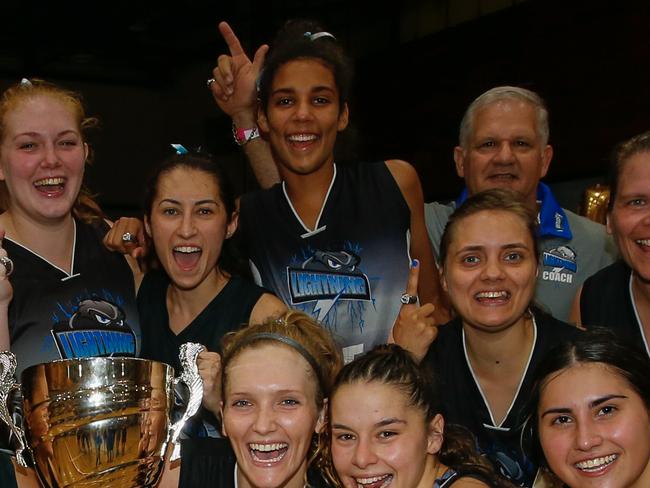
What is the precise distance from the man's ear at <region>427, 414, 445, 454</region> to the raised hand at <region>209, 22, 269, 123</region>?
1.34m

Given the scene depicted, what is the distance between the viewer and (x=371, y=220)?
3.08m

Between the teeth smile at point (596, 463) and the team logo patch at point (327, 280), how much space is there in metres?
1.01

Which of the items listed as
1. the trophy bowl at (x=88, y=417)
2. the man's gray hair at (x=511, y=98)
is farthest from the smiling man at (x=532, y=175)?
the trophy bowl at (x=88, y=417)

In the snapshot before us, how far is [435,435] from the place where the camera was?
2.39 metres

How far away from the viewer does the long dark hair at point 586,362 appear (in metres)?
2.24

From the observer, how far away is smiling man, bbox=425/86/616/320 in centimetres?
314

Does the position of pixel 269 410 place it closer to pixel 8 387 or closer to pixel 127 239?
pixel 8 387

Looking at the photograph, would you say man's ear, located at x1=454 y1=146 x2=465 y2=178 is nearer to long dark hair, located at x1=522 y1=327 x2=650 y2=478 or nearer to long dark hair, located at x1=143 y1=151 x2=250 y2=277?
long dark hair, located at x1=143 y1=151 x2=250 y2=277

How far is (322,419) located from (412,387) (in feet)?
0.79

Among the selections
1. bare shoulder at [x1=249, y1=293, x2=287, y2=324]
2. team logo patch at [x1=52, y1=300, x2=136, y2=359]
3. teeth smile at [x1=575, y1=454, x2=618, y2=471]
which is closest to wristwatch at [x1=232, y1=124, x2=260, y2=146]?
bare shoulder at [x1=249, y1=293, x2=287, y2=324]

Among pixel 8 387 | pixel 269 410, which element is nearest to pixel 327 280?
pixel 269 410

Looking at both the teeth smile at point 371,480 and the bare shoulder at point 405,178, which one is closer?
the teeth smile at point 371,480

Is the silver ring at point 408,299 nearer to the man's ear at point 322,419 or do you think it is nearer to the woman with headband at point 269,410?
the woman with headband at point 269,410

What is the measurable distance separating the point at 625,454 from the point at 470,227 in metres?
0.73
